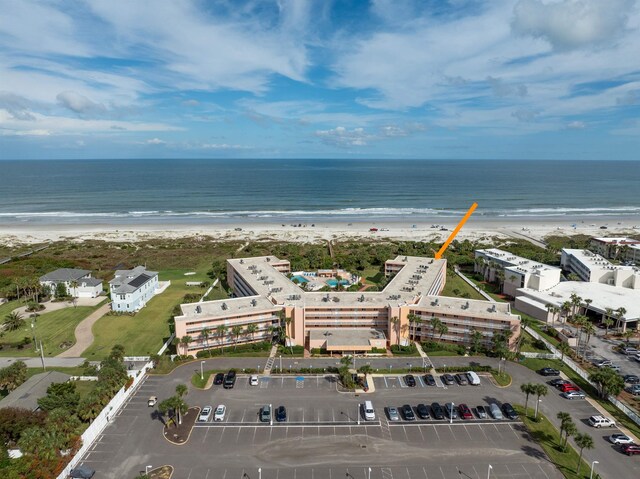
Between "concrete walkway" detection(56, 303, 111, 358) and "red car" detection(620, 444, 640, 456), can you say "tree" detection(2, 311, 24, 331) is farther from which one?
"red car" detection(620, 444, 640, 456)

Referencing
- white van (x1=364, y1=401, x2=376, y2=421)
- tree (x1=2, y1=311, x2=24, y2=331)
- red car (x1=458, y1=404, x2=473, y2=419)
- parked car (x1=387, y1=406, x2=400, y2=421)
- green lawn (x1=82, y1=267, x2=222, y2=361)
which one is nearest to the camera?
parked car (x1=387, y1=406, x2=400, y2=421)

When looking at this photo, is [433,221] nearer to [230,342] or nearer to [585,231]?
[585,231]

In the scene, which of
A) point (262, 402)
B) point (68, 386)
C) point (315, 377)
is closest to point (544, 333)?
point (315, 377)

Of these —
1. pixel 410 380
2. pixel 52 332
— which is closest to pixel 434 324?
pixel 410 380

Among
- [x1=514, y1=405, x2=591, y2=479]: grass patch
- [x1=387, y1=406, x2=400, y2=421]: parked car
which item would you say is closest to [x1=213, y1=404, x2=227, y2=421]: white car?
[x1=387, y1=406, x2=400, y2=421]: parked car

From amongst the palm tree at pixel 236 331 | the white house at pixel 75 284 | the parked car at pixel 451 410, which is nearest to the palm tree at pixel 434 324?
the parked car at pixel 451 410

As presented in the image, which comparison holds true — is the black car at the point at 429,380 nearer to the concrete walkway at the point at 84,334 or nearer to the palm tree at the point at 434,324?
the palm tree at the point at 434,324
